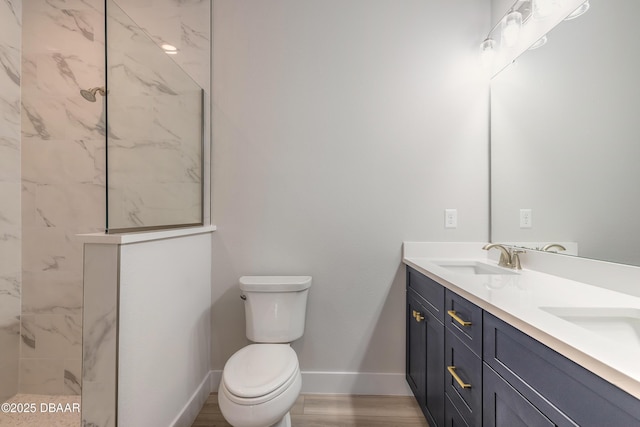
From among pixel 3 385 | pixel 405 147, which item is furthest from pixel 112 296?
pixel 405 147

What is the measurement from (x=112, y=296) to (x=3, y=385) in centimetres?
152

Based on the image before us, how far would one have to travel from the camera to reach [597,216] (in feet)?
3.92

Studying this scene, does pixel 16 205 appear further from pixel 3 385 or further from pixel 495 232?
pixel 495 232

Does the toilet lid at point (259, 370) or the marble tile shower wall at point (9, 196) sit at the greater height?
the marble tile shower wall at point (9, 196)

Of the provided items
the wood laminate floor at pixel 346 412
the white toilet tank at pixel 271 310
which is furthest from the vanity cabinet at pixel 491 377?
the white toilet tank at pixel 271 310

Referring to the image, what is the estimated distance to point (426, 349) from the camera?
155 cm

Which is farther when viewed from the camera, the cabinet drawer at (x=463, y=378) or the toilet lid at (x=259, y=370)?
the toilet lid at (x=259, y=370)

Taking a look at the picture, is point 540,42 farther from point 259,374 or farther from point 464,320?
point 259,374

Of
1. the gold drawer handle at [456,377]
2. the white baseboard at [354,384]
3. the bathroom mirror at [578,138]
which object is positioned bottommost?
the white baseboard at [354,384]

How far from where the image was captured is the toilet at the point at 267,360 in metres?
1.17

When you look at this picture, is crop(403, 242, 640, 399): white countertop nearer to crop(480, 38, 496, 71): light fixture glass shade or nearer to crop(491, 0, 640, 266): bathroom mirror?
crop(491, 0, 640, 266): bathroom mirror

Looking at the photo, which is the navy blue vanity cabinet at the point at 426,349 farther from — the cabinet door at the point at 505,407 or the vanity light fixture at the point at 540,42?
the vanity light fixture at the point at 540,42

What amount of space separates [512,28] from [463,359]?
5.81ft

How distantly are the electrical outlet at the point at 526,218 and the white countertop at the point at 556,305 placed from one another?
0.18 meters
